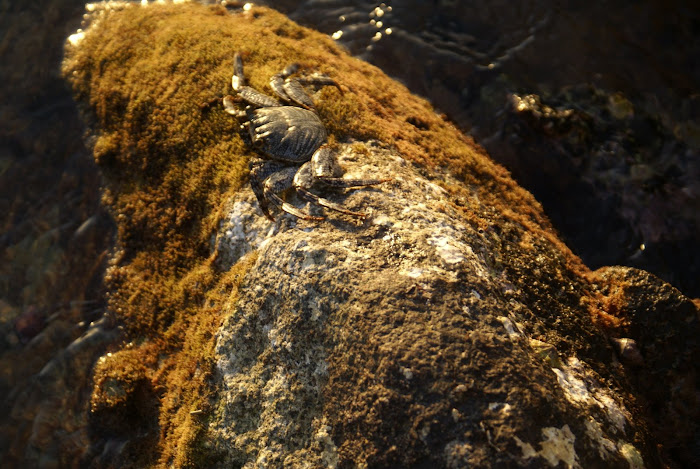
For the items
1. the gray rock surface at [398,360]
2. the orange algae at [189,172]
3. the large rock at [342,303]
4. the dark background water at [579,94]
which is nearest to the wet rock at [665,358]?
the large rock at [342,303]

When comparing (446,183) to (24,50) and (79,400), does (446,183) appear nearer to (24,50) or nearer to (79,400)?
(79,400)

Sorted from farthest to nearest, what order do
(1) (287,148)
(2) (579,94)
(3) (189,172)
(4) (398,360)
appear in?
(2) (579,94), (3) (189,172), (1) (287,148), (4) (398,360)

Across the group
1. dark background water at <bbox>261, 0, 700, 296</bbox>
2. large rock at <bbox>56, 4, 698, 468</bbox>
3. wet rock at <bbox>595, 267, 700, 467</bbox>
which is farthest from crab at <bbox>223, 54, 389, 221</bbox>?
wet rock at <bbox>595, 267, 700, 467</bbox>

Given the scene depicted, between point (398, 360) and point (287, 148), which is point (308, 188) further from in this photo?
point (398, 360)

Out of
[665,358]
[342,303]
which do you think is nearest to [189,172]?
[342,303]

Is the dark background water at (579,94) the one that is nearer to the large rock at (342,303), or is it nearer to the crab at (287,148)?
the large rock at (342,303)

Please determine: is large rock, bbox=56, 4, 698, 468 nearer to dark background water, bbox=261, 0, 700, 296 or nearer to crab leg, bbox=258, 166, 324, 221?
crab leg, bbox=258, 166, 324, 221
